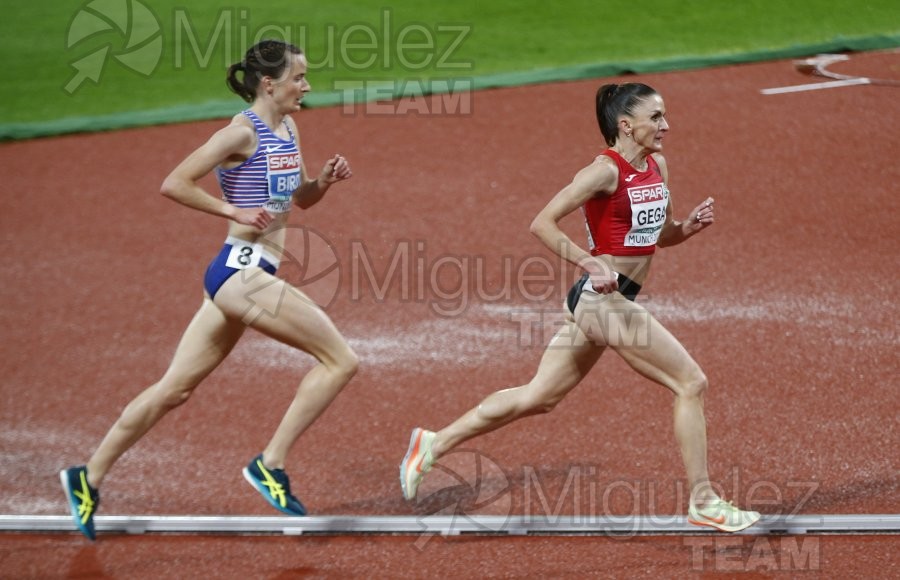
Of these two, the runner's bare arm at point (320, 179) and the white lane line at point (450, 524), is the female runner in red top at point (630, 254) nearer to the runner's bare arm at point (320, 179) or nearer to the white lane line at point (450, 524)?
the white lane line at point (450, 524)

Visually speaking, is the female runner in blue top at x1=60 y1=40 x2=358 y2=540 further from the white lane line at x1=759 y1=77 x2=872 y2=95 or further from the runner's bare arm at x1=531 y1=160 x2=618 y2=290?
the white lane line at x1=759 y1=77 x2=872 y2=95

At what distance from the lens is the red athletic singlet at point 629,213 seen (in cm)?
513

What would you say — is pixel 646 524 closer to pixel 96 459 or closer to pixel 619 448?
pixel 619 448

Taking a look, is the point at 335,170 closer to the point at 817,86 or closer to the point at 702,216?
the point at 702,216

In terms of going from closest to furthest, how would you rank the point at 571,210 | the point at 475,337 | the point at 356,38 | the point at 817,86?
the point at 571,210 → the point at 475,337 → the point at 817,86 → the point at 356,38

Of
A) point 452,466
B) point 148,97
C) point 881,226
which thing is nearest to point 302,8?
point 148,97

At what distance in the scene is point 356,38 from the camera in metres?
15.4

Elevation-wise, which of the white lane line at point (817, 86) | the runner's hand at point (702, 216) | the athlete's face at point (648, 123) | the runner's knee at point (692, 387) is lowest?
the white lane line at point (817, 86)

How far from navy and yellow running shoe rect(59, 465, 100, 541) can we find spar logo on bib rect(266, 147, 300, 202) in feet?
5.13

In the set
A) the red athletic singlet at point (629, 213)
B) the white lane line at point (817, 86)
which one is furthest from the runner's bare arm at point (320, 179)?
the white lane line at point (817, 86)

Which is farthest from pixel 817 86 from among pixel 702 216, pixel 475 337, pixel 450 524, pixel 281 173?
pixel 281 173

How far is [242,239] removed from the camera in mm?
5305

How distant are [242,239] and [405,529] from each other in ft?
4.99

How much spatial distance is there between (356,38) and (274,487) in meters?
10.9
